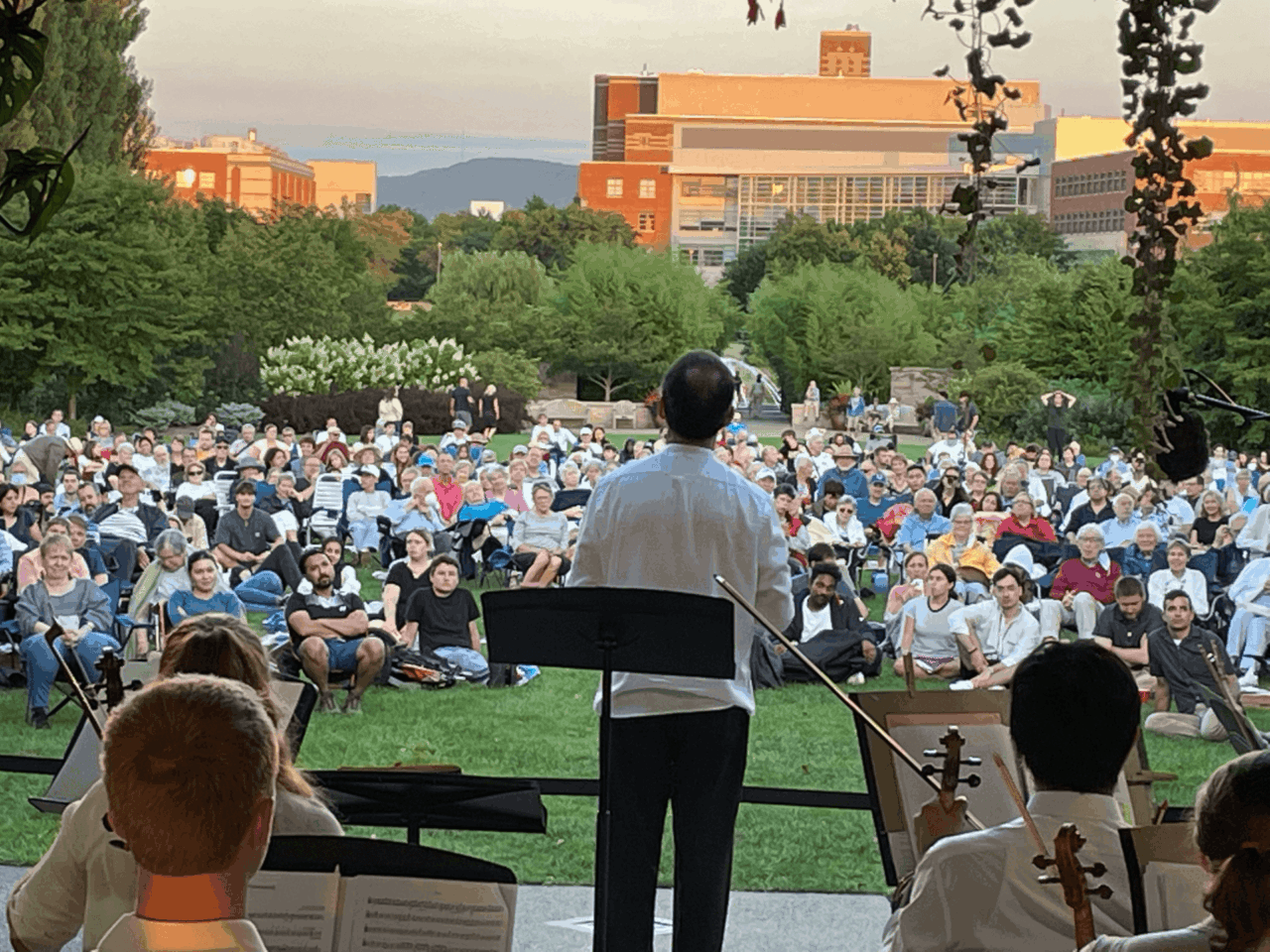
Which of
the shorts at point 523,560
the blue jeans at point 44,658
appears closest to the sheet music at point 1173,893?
the blue jeans at point 44,658

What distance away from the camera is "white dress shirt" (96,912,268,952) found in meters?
1.45

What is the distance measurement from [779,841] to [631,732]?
12.2 feet

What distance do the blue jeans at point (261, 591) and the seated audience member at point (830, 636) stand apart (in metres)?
4.14

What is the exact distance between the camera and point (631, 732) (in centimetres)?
373

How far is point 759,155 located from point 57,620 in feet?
394

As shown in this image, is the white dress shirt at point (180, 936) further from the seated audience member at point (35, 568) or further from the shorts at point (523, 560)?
the shorts at point (523, 560)

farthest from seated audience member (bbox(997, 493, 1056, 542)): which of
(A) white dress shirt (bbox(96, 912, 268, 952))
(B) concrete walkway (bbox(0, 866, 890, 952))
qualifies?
(A) white dress shirt (bbox(96, 912, 268, 952))

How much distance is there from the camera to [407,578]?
11742 mm

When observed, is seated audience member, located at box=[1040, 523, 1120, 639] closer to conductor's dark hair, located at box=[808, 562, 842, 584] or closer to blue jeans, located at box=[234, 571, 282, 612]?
conductor's dark hair, located at box=[808, 562, 842, 584]

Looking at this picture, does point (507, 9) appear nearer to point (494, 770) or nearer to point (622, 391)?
point (622, 391)

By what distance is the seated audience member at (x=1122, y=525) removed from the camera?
14930mm

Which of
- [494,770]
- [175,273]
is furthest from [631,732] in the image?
[175,273]

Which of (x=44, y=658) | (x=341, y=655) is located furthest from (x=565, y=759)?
(x=44, y=658)

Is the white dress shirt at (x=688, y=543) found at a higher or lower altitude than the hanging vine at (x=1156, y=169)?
lower
